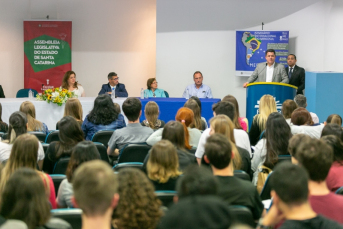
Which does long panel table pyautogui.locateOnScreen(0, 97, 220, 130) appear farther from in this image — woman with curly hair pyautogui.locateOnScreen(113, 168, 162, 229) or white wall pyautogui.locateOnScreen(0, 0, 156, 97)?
woman with curly hair pyautogui.locateOnScreen(113, 168, 162, 229)

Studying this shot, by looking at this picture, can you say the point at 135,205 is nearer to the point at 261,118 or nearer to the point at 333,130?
the point at 333,130

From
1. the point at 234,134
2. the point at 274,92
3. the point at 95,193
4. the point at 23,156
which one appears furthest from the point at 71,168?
the point at 274,92

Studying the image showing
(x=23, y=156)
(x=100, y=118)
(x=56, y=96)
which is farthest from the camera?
(x=56, y=96)

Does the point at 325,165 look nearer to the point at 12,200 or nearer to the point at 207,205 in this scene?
the point at 207,205

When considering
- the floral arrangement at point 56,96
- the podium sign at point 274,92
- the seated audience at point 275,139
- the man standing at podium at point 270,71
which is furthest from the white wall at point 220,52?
the seated audience at point 275,139

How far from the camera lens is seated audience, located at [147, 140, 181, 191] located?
2.86 m

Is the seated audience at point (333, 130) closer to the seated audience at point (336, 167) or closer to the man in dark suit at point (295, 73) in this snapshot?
the seated audience at point (336, 167)

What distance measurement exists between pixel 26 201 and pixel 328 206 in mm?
1442

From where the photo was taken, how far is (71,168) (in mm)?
2912

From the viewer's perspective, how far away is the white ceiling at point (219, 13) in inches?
368

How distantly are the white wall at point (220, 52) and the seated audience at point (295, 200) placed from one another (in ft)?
25.1

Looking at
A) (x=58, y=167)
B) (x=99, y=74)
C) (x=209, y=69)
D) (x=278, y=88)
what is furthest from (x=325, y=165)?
(x=99, y=74)

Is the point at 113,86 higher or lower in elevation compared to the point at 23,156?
higher

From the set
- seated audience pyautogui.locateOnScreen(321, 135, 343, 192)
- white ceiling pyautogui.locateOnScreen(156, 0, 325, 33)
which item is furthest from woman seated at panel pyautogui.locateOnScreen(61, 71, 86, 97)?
seated audience pyautogui.locateOnScreen(321, 135, 343, 192)
